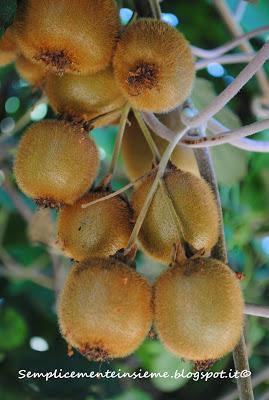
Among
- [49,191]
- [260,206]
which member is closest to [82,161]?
[49,191]

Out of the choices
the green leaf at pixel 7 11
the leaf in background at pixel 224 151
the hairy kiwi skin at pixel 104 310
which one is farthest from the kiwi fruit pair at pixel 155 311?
the leaf in background at pixel 224 151

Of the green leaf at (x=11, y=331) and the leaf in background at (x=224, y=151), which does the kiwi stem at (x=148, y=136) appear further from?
the green leaf at (x=11, y=331)

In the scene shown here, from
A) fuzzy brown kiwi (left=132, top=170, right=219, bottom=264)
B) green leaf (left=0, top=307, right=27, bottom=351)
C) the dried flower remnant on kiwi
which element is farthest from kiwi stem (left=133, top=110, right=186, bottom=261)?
green leaf (left=0, top=307, right=27, bottom=351)

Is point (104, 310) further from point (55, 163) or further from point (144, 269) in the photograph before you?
point (144, 269)

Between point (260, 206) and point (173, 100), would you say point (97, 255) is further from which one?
point (260, 206)

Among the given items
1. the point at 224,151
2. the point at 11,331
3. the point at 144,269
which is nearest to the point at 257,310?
the point at 224,151
